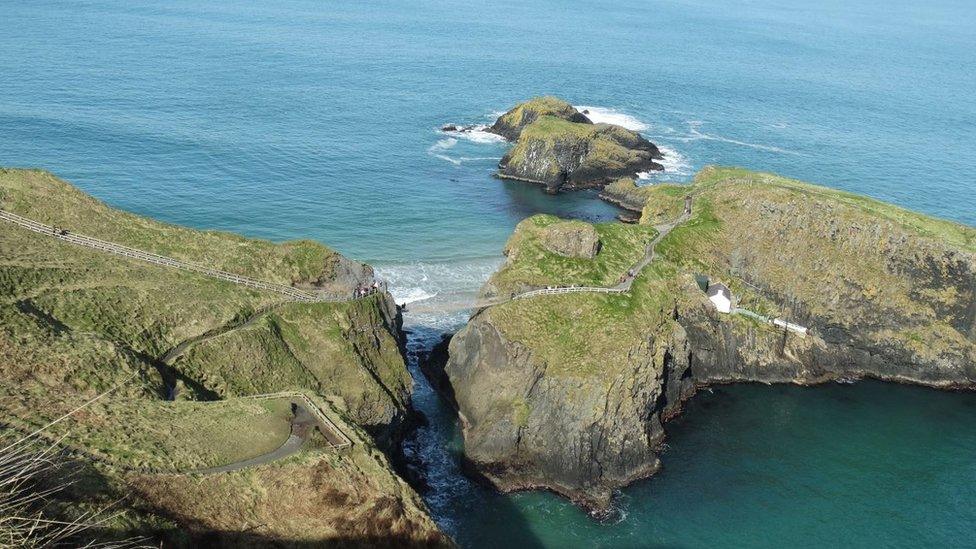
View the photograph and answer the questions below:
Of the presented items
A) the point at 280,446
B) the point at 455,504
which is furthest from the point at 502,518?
the point at 280,446

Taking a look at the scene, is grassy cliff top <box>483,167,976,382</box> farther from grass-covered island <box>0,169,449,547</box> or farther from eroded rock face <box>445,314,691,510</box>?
grass-covered island <box>0,169,449,547</box>

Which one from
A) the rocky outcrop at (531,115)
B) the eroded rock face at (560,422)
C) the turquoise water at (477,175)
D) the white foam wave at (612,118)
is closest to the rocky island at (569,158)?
the turquoise water at (477,175)

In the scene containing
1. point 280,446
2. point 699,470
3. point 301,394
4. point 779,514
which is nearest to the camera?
point 280,446

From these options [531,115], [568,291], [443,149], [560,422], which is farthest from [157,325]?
[531,115]

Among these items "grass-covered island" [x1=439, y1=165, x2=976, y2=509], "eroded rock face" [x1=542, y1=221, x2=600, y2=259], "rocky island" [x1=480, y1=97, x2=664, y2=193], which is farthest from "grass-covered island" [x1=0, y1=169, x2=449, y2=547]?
"rocky island" [x1=480, y1=97, x2=664, y2=193]

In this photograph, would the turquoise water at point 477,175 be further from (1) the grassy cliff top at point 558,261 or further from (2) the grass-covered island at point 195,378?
(2) the grass-covered island at point 195,378

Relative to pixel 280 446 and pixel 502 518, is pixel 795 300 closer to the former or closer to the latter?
pixel 502 518
